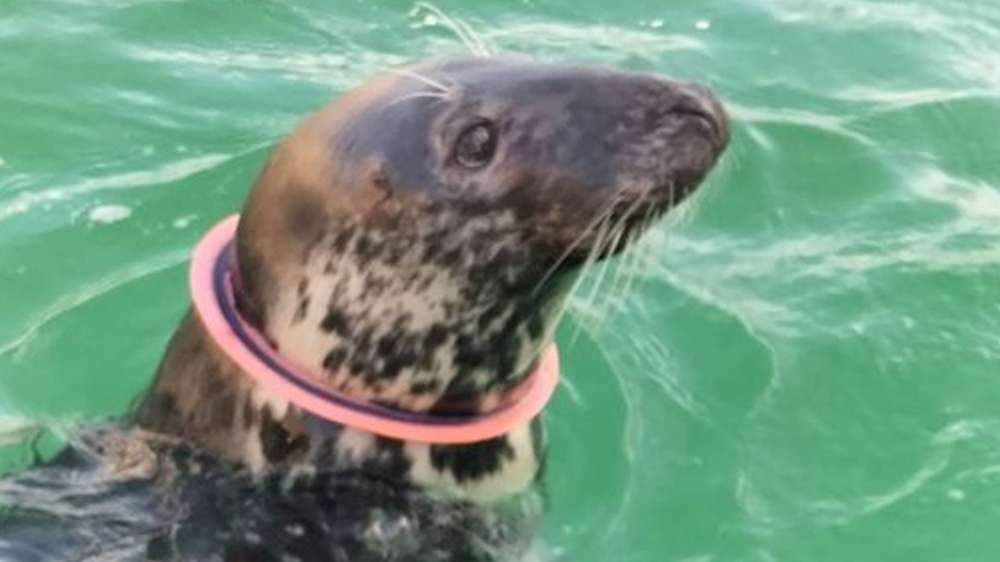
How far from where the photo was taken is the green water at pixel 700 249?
240 inches

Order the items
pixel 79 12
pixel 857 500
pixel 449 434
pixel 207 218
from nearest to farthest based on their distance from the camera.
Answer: pixel 449 434
pixel 857 500
pixel 207 218
pixel 79 12

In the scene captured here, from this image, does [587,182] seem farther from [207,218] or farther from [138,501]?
[207,218]

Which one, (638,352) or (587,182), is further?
(638,352)

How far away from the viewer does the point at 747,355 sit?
6719 millimetres

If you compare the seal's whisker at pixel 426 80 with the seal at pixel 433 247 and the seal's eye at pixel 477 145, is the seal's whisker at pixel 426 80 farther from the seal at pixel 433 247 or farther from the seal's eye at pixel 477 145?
the seal's eye at pixel 477 145

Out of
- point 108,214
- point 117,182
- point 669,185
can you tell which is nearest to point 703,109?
point 669,185

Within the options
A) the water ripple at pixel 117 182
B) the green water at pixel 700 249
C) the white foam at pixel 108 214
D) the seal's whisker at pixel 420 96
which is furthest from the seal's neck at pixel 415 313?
the water ripple at pixel 117 182

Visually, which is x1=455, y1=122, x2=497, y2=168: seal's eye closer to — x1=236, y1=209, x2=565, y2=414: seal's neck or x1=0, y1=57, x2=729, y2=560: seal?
x1=0, y1=57, x2=729, y2=560: seal

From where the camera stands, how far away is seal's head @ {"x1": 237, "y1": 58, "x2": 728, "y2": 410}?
415 cm

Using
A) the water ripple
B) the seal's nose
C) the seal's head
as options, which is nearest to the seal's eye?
the seal's head

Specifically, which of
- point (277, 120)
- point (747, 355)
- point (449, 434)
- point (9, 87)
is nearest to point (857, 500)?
Result: point (747, 355)

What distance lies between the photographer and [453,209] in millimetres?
4277

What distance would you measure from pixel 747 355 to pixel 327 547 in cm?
255

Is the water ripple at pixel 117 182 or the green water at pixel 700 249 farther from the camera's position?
the water ripple at pixel 117 182
